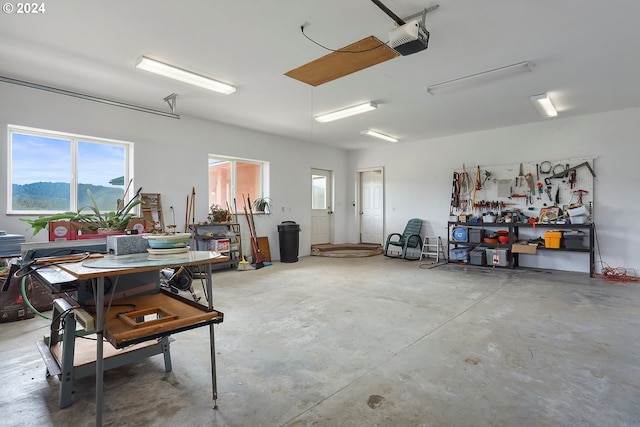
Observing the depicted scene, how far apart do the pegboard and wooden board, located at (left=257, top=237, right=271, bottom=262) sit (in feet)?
14.2

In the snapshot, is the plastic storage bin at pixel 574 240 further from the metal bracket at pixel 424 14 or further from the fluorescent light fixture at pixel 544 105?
the metal bracket at pixel 424 14

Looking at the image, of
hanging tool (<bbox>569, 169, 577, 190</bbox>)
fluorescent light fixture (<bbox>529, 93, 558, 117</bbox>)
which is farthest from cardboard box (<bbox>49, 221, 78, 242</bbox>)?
hanging tool (<bbox>569, 169, 577, 190</bbox>)

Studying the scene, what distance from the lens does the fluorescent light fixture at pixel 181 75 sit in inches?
150

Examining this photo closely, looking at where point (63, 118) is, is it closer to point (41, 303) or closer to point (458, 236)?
point (41, 303)

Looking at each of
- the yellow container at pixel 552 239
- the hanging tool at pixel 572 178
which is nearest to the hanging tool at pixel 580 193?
the hanging tool at pixel 572 178

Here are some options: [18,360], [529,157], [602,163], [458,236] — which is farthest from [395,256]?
[18,360]

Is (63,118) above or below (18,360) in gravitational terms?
above

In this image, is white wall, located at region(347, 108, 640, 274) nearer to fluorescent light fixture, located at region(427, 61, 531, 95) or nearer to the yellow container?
the yellow container

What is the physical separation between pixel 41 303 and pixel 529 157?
8.32 metres

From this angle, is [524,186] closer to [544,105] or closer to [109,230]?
[544,105]

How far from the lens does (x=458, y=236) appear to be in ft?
23.2

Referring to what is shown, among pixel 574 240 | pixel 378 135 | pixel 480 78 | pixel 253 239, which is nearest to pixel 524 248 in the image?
pixel 574 240

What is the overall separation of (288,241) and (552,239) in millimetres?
5133

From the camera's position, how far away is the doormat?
8.32 m
